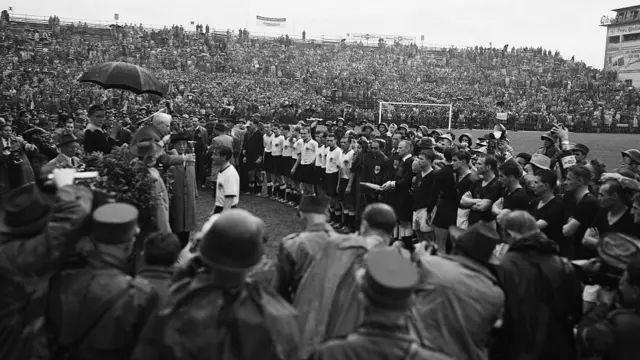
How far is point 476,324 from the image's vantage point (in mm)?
3068

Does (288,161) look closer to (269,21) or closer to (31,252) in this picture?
(31,252)

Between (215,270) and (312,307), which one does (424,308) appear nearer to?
(312,307)

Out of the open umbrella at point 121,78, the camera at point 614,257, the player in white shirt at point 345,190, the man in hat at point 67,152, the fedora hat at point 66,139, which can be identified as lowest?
the player in white shirt at point 345,190

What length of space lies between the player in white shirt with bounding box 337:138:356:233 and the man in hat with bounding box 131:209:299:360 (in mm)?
8202

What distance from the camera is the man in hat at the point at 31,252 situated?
9.29 ft

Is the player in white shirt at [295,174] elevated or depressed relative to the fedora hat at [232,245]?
depressed

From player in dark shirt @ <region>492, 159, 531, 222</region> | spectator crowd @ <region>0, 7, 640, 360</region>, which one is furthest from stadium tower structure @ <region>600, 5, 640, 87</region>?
player in dark shirt @ <region>492, 159, 531, 222</region>

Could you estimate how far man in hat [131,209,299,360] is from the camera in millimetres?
2424

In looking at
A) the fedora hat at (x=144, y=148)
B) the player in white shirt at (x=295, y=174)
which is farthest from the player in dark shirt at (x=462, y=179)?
the player in white shirt at (x=295, y=174)

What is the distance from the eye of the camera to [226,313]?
246 centimetres

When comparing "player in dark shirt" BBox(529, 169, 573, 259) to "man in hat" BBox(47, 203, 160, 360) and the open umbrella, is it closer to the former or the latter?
"man in hat" BBox(47, 203, 160, 360)

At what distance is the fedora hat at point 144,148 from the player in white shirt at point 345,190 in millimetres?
5171

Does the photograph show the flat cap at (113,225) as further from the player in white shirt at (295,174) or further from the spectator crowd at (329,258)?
the player in white shirt at (295,174)

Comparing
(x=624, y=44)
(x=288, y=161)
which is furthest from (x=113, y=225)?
(x=624, y=44)
